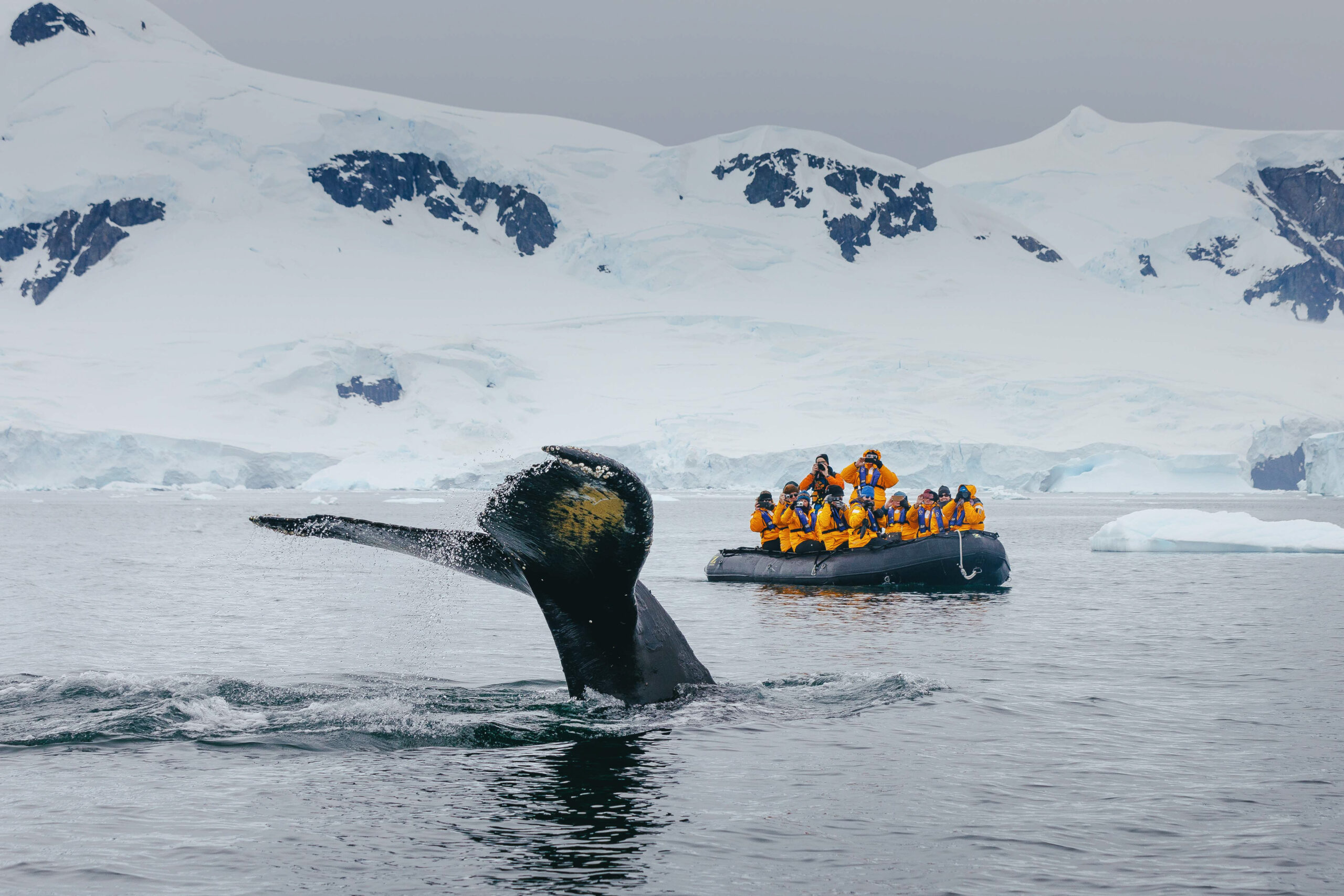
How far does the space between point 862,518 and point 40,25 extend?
540 ft

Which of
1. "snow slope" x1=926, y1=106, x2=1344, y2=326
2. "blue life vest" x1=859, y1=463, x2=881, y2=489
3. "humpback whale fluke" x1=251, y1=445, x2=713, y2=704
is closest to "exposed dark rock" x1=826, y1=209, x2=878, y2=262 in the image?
"snow slope" x1=926, y1=106, x2=1344, y2=326

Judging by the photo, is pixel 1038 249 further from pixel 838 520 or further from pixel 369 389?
pixel 838 520

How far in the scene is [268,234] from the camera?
124812 millimetres

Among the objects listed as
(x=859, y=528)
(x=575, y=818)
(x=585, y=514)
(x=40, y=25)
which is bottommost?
(x=575, y=818)

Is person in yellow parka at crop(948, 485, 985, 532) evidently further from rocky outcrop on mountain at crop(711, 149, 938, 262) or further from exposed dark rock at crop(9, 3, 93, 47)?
exposed dark rock at crop(9, 3, 93, 47)

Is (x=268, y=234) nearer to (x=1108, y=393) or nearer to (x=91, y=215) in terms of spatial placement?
(x=91, y=215)

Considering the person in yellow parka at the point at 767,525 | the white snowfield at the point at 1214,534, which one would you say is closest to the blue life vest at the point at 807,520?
the person in yellow parka at the point at 767,525

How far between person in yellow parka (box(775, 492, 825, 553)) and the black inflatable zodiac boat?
50 cm

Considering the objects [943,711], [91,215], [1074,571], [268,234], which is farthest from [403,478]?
[91,215]

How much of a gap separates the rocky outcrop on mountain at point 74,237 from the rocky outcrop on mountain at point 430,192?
18454 millimetres

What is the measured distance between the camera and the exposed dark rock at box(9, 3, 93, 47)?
502 feet

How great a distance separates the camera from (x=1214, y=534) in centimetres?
2830

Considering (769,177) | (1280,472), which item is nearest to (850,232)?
(769,177)

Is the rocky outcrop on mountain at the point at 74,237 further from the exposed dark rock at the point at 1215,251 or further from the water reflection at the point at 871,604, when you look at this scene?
the water reflection at the point at 871,604
